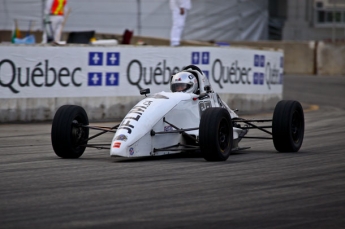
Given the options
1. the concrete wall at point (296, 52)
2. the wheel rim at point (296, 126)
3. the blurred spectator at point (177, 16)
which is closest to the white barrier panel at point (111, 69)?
the blurred spectator at point (177, 16)

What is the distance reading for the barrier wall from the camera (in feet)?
50.9

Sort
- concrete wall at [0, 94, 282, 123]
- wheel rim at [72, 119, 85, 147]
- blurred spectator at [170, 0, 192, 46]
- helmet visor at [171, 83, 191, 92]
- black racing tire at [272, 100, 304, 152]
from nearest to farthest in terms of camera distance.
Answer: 1. wheel rim at [72, 119, 85, 147]
2. black racing tire at [272, 100, 304, 152]
3. helmet visor at [171, 83, 191, 92]
4. concrete wall at [0, 94, 282, 123]
5. blurred spectator at [170, 0, 192, 46]

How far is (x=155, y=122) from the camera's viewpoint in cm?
988

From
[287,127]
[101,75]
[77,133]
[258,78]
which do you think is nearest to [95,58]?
[101,75]

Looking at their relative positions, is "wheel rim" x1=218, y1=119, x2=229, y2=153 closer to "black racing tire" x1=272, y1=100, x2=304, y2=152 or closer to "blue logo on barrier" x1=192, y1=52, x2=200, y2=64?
"black racing tire" x1=272, y1=100, x2=304, y2=152

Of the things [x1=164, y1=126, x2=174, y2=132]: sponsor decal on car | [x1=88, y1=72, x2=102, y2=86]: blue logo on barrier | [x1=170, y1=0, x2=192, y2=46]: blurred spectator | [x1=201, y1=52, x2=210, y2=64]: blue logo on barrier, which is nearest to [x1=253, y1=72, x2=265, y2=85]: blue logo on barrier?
[x1=201, y1=52, x2=210, y2=64]: blue logo on barrier

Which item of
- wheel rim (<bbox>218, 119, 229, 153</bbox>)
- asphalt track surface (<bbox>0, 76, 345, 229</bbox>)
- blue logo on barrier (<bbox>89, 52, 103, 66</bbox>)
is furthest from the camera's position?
blue logo on barrier (<bbox>89, 52, 103, 66</bbox>)

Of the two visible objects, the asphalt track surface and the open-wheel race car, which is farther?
the open-wheel race car

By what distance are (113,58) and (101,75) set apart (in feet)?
1.44

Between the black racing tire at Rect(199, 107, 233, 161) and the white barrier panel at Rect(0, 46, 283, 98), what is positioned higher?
the white barrier panel at Rect(0, 46, 283, 98)

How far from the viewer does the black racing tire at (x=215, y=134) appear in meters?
9.52

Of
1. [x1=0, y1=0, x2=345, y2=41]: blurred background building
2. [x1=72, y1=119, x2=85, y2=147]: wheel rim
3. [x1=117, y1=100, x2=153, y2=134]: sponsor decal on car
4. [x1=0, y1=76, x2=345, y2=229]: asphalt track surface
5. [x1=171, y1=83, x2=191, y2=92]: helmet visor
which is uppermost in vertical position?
[x1=0, y1=0, x2=345, y2=41]: blurred background building

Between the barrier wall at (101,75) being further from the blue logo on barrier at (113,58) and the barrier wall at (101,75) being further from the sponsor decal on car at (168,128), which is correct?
the sponsor decal on car at (168,128)

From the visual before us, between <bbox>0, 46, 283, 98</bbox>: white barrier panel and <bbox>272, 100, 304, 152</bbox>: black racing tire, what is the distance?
6.04 metres
